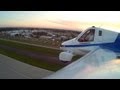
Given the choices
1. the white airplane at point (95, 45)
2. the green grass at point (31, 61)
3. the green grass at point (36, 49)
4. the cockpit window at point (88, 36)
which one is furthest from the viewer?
the green grass at point (31, 61)

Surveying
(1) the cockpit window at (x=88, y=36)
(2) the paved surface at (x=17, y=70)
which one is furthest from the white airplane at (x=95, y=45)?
(2) the paved surface at (x=17, y=70)

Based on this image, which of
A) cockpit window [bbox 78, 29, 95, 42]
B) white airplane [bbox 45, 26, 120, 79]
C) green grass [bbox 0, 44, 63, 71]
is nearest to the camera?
white airplane [bbox 45, 26, 120, 79]

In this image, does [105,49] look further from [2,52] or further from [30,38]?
[2,52]

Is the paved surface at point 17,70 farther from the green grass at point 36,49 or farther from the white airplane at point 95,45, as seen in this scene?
the white airplane at point 95,45

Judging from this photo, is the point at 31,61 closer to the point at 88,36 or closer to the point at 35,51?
the point at 35,51

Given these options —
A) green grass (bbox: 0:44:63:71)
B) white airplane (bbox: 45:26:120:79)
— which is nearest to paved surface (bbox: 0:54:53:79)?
green grass (bbox: 0:44:63:71)

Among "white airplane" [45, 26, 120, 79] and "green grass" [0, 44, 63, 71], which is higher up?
"white airplane" [45, 26, 120, 79]

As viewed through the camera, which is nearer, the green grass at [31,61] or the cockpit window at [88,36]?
the cockpit window at [88,36]

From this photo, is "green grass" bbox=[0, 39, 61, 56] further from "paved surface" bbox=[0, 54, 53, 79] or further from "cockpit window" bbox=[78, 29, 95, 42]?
"cockpit window" bbox=[78, 29, 95, 42]
